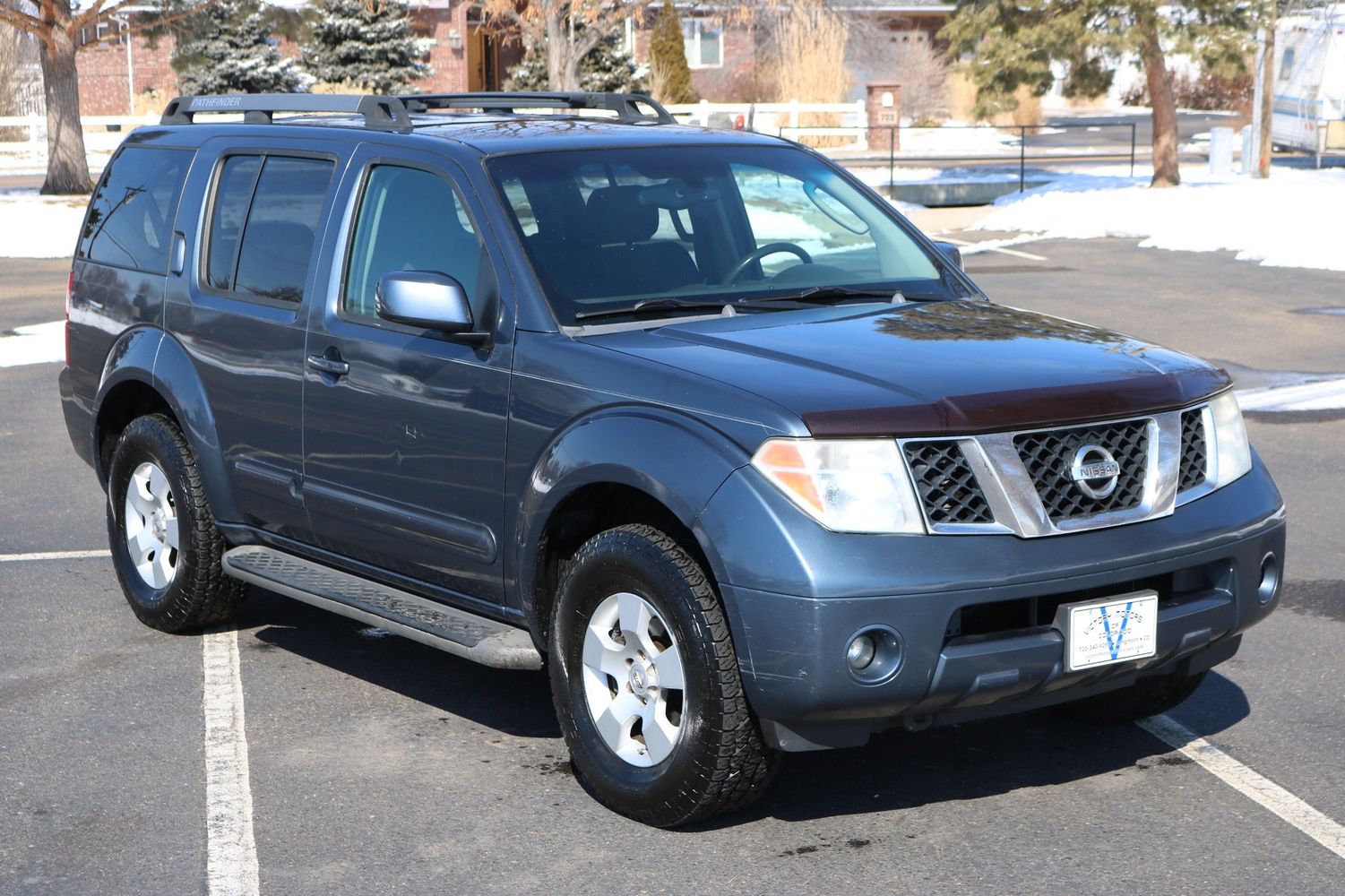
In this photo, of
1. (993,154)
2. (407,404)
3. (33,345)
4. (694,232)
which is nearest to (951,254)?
(694,232)

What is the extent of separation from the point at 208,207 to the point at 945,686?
3640mm

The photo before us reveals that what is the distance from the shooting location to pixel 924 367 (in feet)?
15.2

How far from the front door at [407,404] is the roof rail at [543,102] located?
887 mm

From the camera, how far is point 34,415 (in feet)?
39.2

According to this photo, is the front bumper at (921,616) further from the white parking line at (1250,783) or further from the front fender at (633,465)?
the white parking line at (1250,783)

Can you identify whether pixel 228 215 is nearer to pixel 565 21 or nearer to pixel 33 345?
pixel 33 345

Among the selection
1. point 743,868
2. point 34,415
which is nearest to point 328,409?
point 743,868

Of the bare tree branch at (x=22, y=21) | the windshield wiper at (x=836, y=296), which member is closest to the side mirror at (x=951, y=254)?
the windshield wiper at (x=836, y=296)

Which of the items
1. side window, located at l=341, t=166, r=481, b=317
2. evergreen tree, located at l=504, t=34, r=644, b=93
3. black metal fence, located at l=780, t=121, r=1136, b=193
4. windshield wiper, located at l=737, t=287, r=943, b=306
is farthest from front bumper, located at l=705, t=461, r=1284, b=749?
evergreen tree, located at l=504, t=34, r=644, b=93

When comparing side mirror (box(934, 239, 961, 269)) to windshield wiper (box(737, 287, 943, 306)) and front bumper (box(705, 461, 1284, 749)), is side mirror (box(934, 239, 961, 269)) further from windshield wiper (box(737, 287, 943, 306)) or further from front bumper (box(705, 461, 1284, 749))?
front bumper (box(705, 461, 1284, 749))

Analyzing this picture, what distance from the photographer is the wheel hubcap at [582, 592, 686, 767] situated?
4.64 meters

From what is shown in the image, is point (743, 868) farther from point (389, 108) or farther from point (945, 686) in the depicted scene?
point (389, 108)

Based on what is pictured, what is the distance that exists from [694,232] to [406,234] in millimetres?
932

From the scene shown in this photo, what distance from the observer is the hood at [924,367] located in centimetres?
438
